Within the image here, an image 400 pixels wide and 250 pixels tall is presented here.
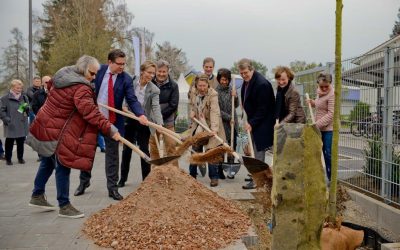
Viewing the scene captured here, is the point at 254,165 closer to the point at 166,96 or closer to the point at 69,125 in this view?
the point at 69,125

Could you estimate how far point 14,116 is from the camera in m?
9.84

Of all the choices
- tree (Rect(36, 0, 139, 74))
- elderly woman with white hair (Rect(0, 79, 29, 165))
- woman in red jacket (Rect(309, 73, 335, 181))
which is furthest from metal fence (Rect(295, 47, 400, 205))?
tree (Rect(36, 0, 139, 74))

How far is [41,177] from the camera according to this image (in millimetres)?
5246

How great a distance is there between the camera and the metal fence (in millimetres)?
5277

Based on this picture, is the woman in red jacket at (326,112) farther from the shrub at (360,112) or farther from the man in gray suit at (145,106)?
the man in gray suit at (145,106)

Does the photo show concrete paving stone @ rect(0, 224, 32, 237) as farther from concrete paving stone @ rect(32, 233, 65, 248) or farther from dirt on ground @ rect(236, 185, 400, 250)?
dirt on ground @ rect(236, 185, 400, 250)

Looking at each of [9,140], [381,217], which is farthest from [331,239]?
[9,140]

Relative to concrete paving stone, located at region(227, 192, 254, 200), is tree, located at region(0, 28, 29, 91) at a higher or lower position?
higher

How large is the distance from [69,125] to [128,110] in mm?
1654

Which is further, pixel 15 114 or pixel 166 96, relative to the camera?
pixel 15 114

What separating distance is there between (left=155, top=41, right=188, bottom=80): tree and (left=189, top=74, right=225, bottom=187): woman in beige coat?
1677 inches

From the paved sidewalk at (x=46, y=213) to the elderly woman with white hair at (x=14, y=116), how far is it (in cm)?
75

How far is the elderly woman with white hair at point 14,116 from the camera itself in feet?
31.9

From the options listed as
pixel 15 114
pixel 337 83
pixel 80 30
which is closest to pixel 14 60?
pixel 80 30
